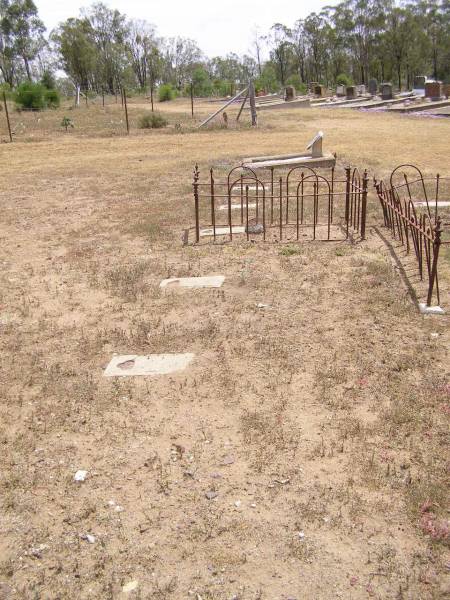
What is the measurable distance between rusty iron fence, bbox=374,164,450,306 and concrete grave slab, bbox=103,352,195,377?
2303mm

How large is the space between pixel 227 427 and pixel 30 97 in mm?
31706

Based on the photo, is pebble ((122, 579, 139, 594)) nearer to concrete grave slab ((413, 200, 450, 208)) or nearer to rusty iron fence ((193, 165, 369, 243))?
rusty iron fence ((193, 165, 369, 243))

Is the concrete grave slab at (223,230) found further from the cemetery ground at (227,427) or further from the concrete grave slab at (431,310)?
the concrete grave slab at (431,310)

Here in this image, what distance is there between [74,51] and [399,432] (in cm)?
5685

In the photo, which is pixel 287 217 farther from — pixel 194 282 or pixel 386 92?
pixel 386 92

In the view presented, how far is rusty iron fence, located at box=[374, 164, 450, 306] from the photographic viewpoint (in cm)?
512

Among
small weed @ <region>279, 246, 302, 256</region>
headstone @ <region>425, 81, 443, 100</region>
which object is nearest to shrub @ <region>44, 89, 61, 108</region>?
headstone @ <region>425, 81, 443, 100</region>

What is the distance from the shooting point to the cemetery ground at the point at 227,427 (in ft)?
8.66

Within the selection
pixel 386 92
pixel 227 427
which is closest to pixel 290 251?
pixel 227 427

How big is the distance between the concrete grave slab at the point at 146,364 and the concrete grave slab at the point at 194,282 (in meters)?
1.57

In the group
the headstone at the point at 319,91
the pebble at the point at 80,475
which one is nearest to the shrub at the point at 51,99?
the headstone at the point at 319,91

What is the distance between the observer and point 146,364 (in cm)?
446

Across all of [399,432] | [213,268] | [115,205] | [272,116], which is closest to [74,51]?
[272,116]

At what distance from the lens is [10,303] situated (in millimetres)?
5836
